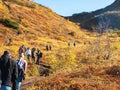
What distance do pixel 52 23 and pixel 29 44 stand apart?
30.4 m

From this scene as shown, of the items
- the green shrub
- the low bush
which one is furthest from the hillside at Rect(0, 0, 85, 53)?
the low bush

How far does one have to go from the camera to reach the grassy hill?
18047 mm

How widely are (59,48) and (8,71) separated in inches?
1868

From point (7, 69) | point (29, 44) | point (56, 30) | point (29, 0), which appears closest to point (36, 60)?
point (29, 44)

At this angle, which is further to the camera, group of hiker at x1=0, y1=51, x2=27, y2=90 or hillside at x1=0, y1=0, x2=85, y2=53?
hillside at x1=0, y1=0, x2=85, y2=53

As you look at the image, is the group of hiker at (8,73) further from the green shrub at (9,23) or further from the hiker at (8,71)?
the green shrub at (9,23)

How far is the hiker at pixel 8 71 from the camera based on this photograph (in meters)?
12.4

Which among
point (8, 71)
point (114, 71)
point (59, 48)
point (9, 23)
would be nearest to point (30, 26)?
point (9, 23)

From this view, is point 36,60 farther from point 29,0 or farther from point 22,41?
point 29,0

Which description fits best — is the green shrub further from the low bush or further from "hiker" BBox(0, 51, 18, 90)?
"hiker" BBox(0, 51, 18, 90)

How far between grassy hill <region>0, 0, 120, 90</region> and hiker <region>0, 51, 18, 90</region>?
180 inches

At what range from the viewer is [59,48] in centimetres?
5994

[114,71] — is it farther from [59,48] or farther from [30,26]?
[30,26]

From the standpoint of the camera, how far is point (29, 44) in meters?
64.4
